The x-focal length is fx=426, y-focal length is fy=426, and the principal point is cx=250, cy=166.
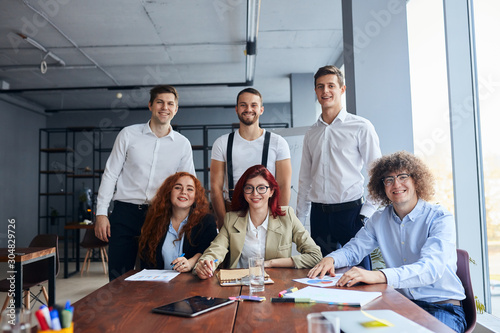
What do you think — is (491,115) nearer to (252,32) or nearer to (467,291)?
(467,291)

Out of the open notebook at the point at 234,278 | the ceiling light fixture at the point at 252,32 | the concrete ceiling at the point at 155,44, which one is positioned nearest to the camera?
the open notebook at the point at 234,278

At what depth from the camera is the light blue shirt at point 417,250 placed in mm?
1708

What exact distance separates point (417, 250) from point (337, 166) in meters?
0.89

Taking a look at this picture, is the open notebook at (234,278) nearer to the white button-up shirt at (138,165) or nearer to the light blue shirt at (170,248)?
the light blue shirt at (170,248)

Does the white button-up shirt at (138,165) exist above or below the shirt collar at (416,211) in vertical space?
above

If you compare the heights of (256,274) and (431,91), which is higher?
(431,91)

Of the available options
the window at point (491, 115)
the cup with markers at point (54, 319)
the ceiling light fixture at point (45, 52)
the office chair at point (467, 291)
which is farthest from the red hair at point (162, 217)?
the ceiling light fixture at point (45, 52)

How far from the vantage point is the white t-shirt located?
2807 mm

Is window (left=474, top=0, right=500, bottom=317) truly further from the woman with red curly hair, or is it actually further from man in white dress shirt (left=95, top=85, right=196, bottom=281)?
man in white dress shirt (left=95, top=85, right=196, bottom=281)

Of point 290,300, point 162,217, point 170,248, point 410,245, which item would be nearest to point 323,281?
point 290,300

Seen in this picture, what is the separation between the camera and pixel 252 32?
215 inches

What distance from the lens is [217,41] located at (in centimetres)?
600

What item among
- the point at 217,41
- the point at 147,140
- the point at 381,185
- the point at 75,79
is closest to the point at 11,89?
the point at 75,79

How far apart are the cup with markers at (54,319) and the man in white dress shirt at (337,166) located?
6.37ft
